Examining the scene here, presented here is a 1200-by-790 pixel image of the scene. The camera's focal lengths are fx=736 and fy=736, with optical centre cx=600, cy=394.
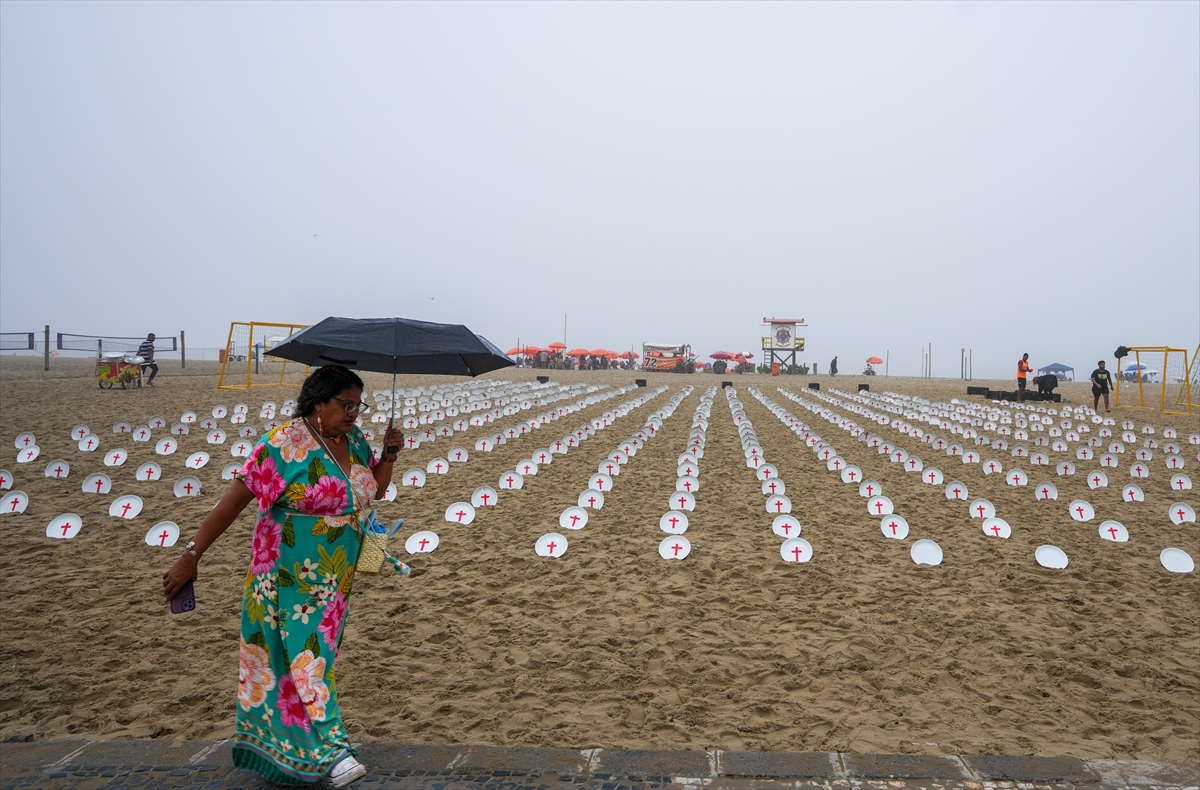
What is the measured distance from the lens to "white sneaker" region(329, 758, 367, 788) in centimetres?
274

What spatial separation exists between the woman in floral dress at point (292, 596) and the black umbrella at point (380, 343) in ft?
1.71

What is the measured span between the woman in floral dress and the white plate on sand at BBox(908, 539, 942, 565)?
17.3ft

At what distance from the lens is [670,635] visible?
4906mm

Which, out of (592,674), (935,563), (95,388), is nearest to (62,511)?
(592,674)

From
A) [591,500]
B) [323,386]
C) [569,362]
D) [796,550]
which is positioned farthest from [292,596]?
[569,362]

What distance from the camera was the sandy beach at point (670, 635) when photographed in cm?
375

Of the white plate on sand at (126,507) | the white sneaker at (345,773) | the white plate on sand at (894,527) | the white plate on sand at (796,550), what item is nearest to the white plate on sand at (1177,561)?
the white plate on sand at (894,527)

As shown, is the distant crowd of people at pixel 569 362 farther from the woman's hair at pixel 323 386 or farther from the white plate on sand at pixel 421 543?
the woman's hair at pixel 323 386

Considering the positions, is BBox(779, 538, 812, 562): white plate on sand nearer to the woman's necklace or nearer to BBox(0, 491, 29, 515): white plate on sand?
the woman's necklace

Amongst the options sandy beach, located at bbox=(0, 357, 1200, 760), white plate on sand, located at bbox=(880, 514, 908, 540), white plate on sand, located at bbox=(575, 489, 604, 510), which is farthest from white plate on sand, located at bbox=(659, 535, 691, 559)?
white plate on sand, located at bbox=(880, 514, 908, 540)

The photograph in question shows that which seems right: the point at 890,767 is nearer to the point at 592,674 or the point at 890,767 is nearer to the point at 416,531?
the point at 592,674

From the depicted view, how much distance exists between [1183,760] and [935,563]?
3.07 meters

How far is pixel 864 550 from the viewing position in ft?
22.3

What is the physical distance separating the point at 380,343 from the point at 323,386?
57 centimetres
